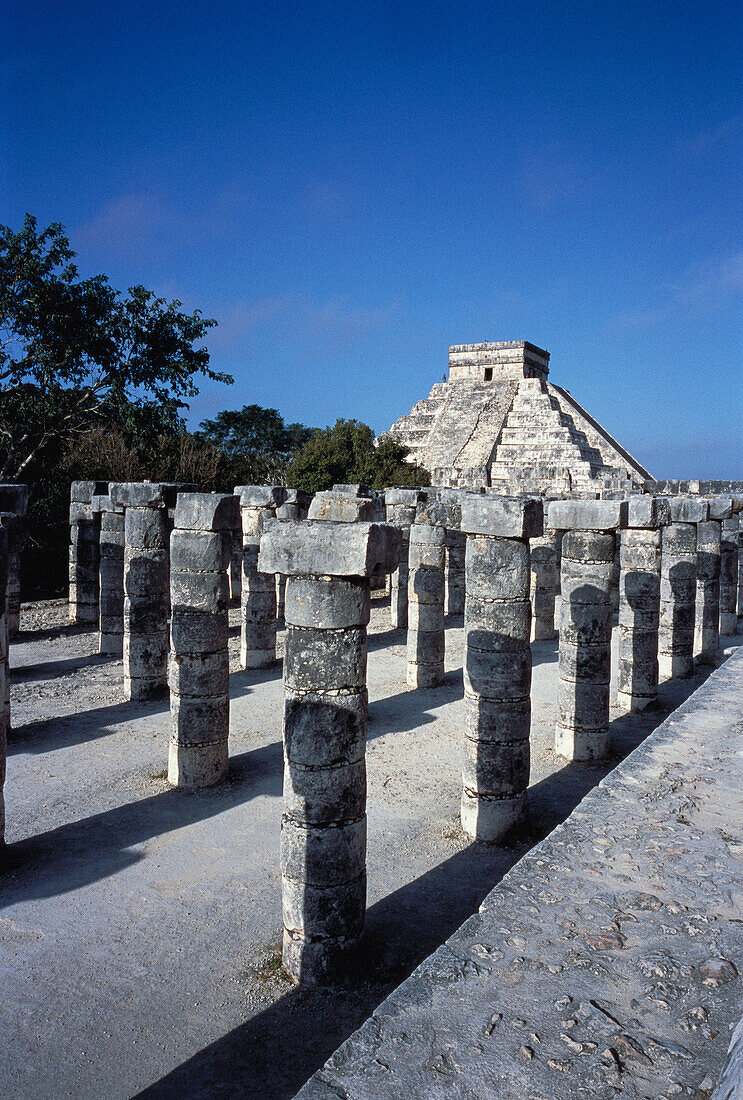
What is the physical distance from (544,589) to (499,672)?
1064 cm

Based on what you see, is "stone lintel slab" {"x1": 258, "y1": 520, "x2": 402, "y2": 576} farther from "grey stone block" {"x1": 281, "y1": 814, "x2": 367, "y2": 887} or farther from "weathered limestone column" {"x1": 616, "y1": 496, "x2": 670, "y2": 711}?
"weathered limestone column" {"x1": 616, "y1": 496, "x2": 670, "y2": 711}

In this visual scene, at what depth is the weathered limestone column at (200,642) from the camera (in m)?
8.87

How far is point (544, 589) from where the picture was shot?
18000mm

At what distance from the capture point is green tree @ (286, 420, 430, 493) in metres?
30.3

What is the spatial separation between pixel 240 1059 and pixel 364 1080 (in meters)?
2.90

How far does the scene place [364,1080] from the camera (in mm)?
2375

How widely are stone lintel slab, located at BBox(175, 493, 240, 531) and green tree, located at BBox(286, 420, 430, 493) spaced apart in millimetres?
20543

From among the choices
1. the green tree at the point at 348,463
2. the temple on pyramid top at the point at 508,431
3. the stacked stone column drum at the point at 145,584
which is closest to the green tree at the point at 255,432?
the temple on pyramid top at the point at 508,431

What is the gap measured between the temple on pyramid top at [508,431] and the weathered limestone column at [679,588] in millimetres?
17026

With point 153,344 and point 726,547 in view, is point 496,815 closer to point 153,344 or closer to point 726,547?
point 726,547

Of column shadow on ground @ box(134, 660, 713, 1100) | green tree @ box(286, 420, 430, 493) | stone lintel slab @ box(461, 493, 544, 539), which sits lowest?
column shadow on ground @ box(134, 660, 713, 1100)

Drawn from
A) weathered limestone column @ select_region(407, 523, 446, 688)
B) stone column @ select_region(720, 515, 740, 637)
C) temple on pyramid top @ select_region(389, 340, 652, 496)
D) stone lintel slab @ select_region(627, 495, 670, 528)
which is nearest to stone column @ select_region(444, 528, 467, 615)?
weathered limestone column @ select_region(407, 523, 446, 688)

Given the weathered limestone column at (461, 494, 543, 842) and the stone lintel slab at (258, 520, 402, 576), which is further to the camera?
the weathered limestone column at (461, 494, 543, 842)

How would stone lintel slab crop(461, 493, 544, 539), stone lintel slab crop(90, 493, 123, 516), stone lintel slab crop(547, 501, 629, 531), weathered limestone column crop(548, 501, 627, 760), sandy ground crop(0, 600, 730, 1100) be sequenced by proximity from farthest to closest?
stone lintel slab crop(90, 493, 123, 516), weathered limestone column crop(548, 501, 627, 760), stone lintel slab crop(547, 501, 629, 531), stone lintel slab crop(461, 493, 544, 539), sandy ground crop(0, 600, 730, 1100)
